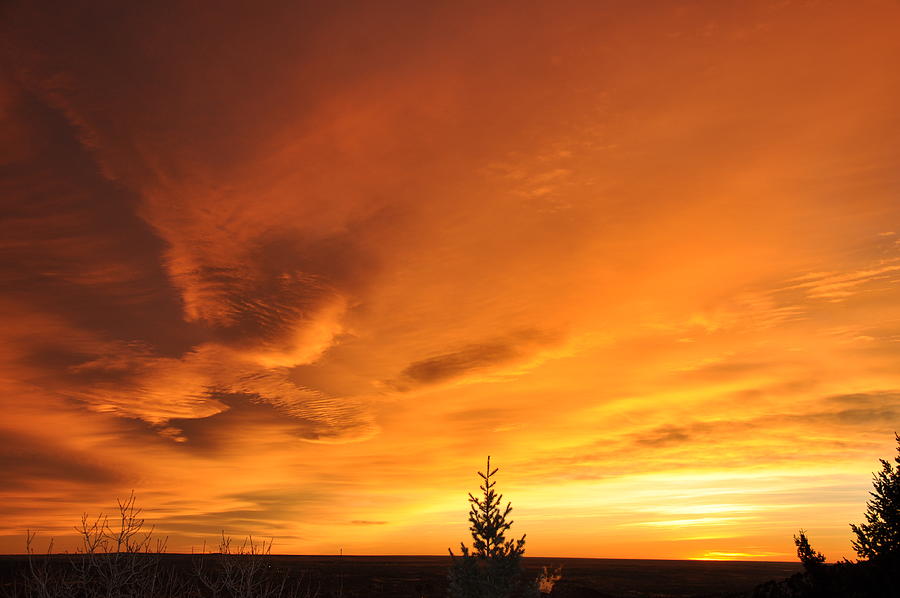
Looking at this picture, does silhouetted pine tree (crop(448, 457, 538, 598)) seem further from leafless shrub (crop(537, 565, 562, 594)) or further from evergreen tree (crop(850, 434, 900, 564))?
evergreen tree (crop(850, 434, 900, 564))

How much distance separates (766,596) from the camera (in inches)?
1369

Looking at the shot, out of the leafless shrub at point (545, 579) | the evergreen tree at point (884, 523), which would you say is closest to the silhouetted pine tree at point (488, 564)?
the leafless shrub at point (545, 579)

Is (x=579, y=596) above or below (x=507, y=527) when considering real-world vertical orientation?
below

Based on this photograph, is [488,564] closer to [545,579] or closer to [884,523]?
[545,579]

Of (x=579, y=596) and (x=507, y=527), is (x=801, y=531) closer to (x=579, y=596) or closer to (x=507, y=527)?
(x=507, y=527)

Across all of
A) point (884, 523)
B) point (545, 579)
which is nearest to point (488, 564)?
point (545, 579)

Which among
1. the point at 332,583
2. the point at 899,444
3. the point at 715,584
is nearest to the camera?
the point at 899,444

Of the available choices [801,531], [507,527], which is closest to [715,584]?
[801,531]

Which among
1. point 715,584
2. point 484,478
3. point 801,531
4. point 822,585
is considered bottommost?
point 715,584

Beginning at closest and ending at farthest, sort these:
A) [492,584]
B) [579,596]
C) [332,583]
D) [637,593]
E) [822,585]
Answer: [492,584] → [822,585] → [579,596] → [637,593] → [332,583]

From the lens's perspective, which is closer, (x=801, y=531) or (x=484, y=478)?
(x=484, y=478)

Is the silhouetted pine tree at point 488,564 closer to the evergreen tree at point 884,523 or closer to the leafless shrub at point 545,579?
the leafless shrub at point 545,579

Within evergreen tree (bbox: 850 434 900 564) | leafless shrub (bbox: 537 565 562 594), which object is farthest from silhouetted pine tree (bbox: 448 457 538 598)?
evergreen tree (bbox: 850 434 900 564)

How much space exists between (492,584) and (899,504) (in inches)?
910
